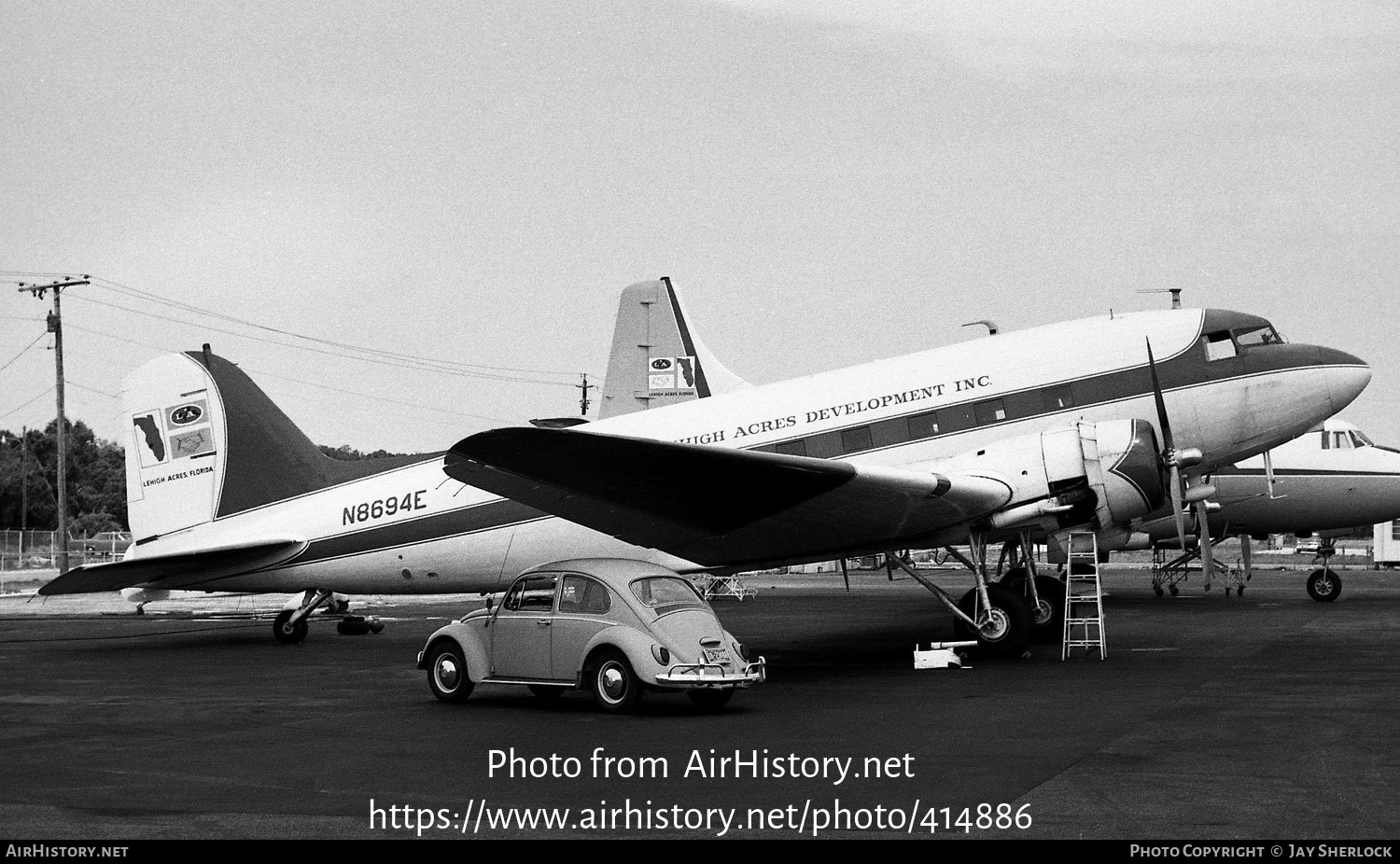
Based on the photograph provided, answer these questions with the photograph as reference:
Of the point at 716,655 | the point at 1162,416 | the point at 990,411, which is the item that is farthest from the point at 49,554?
the point at 716,655

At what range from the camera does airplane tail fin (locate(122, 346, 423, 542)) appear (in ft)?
73.7

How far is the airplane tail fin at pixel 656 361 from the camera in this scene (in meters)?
35.7

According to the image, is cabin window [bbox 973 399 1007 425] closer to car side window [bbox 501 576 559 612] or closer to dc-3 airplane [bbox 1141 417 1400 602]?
car side window [bbox 501 576 559 612]

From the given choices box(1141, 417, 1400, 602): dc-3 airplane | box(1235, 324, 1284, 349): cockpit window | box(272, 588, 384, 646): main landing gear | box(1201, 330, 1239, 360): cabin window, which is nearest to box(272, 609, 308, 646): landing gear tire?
box(272, 588, 384, 646): main landing gear

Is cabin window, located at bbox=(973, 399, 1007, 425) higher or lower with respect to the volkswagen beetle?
higher

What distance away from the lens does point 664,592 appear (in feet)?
43.6

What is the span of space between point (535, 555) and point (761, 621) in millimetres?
8064

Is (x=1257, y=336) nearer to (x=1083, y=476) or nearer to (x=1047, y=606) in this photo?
(x=1083, y=476)

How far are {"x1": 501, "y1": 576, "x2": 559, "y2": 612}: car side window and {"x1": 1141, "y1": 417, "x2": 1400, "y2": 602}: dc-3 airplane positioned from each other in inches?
808

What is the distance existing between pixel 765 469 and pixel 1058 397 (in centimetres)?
578
